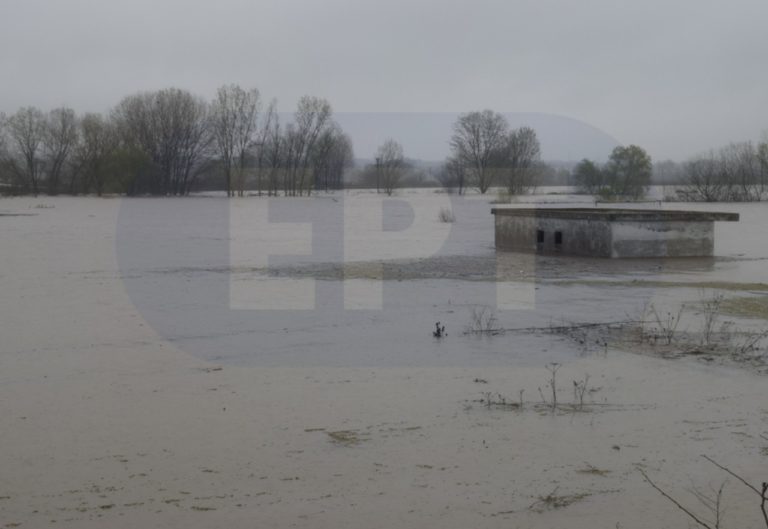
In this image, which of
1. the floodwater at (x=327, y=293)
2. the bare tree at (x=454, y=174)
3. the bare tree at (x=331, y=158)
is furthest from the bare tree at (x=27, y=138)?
the floodwater at (x=327, y=293)

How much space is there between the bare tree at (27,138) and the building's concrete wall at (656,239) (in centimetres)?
6819

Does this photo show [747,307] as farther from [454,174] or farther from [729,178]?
[454,174]

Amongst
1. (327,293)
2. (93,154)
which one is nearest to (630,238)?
(327,293)

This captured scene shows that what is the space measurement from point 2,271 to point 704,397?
13.8 meters

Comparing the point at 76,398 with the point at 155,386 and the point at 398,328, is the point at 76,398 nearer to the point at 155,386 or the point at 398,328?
the point at 155,386

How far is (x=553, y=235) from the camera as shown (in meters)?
21.2

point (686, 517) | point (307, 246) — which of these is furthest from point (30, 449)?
point (307, 246)

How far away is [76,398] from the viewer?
7008mm

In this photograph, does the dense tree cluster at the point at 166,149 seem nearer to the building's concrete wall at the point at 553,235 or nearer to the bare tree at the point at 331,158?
the bare tree at the point at 331,158

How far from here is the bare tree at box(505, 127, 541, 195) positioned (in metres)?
86.6

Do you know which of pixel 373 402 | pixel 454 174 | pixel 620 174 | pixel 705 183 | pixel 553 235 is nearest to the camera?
pixel 373 402

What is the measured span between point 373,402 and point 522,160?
285 ft

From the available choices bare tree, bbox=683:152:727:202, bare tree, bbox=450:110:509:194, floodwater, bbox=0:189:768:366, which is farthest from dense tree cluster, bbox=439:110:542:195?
floodwater, bbox=0:189:768:366

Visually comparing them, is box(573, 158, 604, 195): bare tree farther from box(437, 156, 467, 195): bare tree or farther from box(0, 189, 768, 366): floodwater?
box(0, 189, 768, 366): floodwater
